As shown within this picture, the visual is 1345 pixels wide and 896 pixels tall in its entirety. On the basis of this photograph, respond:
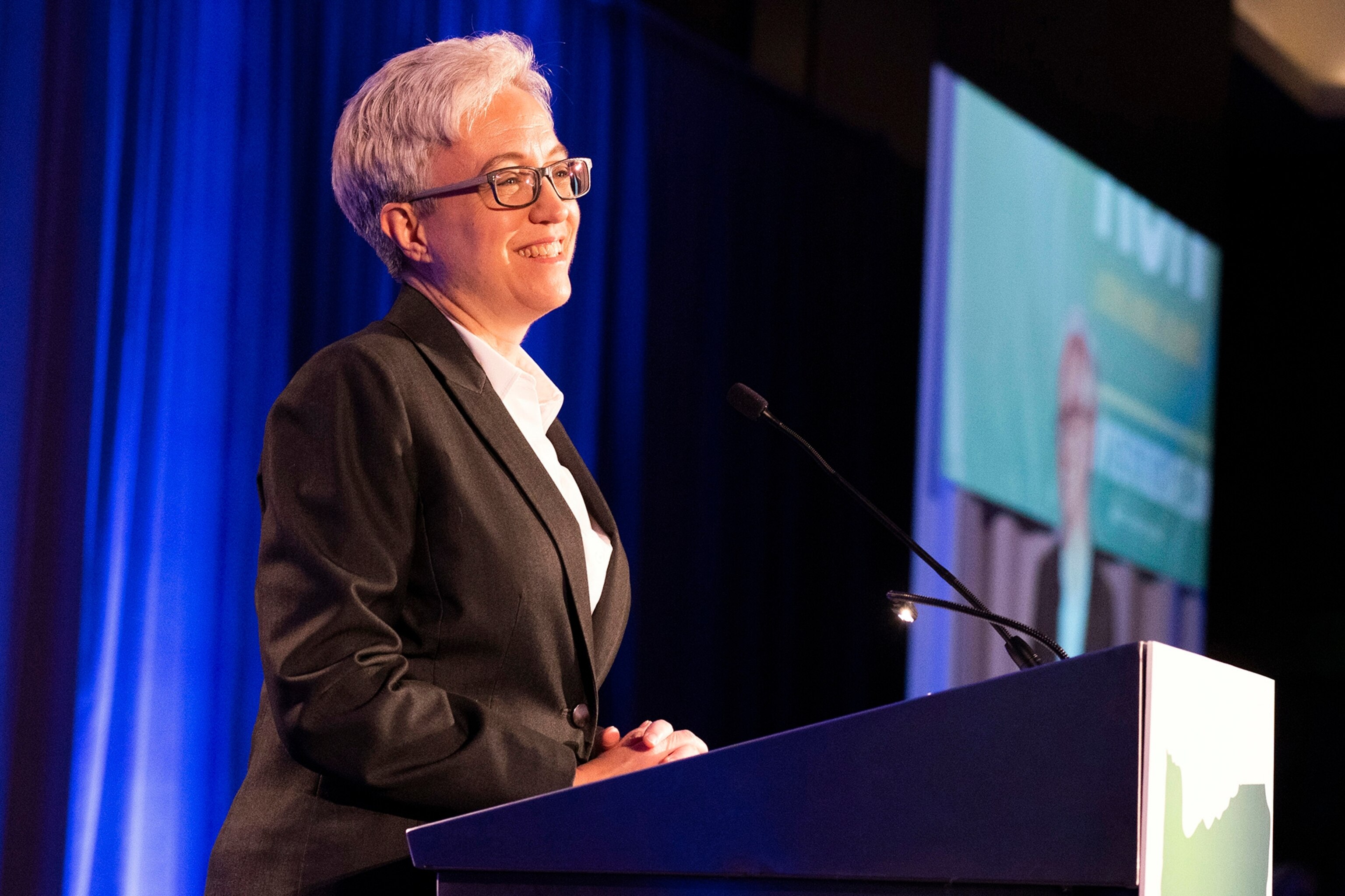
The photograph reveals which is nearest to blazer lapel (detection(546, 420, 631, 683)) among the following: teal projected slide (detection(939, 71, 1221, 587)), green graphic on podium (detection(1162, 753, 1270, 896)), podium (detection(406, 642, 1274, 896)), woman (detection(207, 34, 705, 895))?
woman (detection(207, 34, 705, 895))

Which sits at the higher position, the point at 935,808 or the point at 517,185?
the point at 517,185

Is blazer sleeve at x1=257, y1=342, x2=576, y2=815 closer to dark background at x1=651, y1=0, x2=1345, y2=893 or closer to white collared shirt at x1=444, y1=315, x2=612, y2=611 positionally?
white collared shirt at x1=444, y1=315, x2=612, y2=611

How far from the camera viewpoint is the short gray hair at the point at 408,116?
156 centimetres

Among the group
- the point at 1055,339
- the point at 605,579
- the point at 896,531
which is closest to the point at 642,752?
the point at 605,579

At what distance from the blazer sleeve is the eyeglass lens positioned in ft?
1.08

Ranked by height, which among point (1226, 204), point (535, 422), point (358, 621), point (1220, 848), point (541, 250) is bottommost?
point (1220, 848)

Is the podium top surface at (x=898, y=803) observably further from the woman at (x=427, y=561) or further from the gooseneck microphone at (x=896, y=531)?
the gooseneck microphone at (x=896, y=531)

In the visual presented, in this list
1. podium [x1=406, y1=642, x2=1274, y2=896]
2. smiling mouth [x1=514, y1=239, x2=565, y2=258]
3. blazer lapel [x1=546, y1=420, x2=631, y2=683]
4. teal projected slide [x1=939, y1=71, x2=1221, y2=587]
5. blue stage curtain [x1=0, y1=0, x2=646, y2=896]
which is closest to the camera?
podium [x1=406, y1=642, x2=1274, y2=896]

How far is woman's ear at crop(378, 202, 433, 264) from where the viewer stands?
159 centimetres

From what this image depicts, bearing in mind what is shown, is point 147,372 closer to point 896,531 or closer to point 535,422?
point 535,422

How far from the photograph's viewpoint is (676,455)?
4254 millimetres

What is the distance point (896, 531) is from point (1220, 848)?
49cm

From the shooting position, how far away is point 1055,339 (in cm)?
489

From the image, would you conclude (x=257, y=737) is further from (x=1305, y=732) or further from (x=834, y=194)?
(x=1305, y=732)
